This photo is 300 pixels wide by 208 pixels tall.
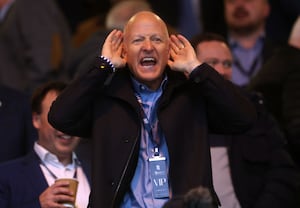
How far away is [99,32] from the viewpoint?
27.4 feet

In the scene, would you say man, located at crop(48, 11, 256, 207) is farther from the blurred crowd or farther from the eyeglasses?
the eyeglasses

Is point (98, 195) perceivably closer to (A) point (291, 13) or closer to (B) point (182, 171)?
(B) point (182, 171)

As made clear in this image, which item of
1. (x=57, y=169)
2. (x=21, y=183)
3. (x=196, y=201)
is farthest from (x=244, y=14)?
(x=196, y=201)

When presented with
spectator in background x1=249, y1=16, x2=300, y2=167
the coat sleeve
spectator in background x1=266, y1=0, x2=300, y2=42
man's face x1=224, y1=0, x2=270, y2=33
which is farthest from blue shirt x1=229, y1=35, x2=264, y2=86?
the coat sleeve

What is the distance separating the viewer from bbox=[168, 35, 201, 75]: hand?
557cm

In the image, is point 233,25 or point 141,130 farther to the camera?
point 233,25

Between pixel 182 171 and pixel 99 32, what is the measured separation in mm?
3050

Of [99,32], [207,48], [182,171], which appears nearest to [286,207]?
[207,48]

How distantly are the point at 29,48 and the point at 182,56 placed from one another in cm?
334

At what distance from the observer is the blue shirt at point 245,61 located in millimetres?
8527

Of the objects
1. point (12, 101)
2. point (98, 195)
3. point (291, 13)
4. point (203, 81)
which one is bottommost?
point (291, 13)

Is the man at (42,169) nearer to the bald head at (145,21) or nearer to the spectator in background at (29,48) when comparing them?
the bald head at (145,21)

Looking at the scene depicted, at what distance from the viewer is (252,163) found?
6.87m

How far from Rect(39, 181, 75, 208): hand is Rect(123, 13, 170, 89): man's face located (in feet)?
2.46
